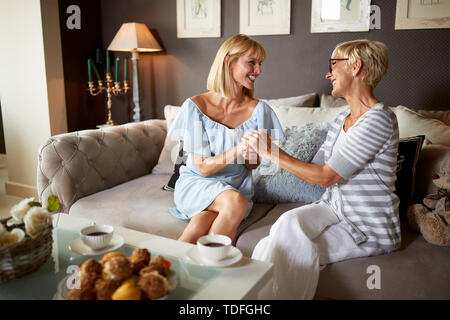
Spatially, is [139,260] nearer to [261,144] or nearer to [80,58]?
[261,144]

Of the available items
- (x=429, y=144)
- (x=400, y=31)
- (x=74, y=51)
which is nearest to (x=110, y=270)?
(x=429, y=144)

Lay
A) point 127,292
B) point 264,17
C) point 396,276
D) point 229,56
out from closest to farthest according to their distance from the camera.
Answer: point 127,292
point 396,276
point 229,56
point 264,17

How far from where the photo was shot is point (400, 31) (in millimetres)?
2338

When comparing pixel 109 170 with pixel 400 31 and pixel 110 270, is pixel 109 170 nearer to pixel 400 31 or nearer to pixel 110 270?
pixel 110 270

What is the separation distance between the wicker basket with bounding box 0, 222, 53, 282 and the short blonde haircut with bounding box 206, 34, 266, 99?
1034 millimetres

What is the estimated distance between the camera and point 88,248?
1221mm

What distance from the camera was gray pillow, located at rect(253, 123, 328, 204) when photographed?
1.94 metres

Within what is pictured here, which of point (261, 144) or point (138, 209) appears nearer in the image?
point (261, 144)

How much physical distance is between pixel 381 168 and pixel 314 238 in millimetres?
352

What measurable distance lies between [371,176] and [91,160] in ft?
4.74

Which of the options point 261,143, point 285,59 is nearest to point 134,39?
point 285,59

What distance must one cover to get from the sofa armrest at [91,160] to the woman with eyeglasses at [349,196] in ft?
3.38

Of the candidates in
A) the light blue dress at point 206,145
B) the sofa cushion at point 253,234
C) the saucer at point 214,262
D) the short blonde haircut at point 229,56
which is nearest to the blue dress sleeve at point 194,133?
the light blue dress at point 206,145

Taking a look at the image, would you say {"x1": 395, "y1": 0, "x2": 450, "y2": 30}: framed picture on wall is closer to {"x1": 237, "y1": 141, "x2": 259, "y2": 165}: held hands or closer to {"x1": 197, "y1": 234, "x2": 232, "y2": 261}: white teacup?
{"x1": 237, "y1": 141, "x2": 259, "y2": 165}: held hands
